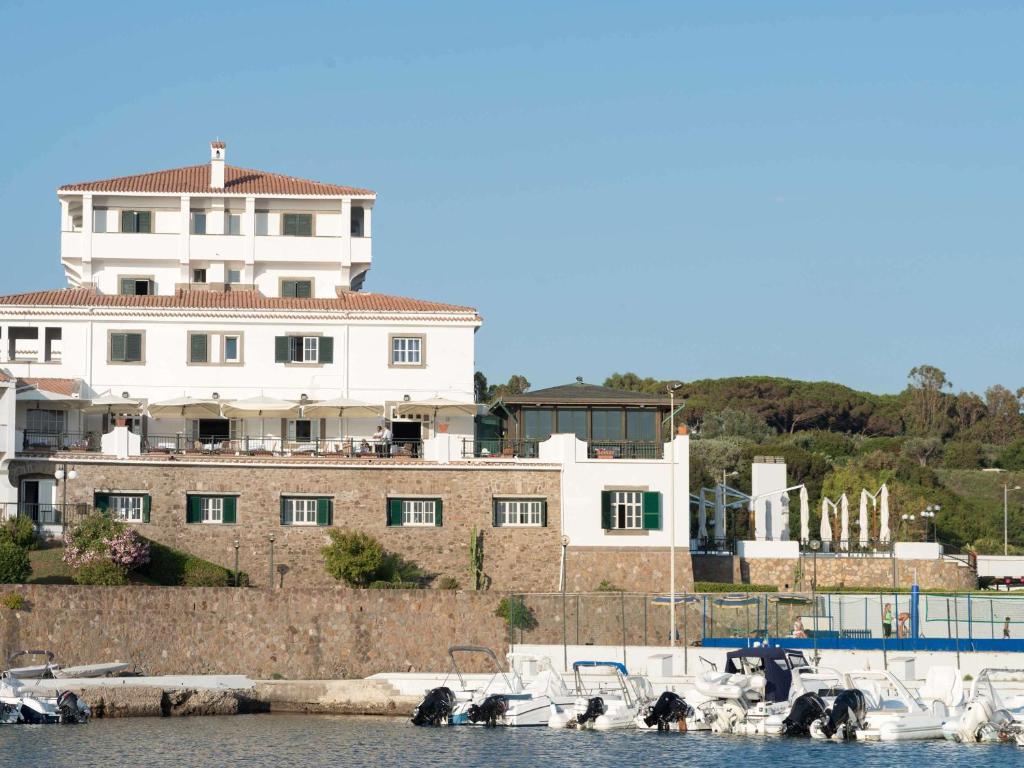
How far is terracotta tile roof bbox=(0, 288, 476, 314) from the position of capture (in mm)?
65562

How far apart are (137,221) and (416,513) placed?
61.8 ft

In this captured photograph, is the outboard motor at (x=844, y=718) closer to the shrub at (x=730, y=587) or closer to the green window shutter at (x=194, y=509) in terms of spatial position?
the shrub at (x=730, y=587)

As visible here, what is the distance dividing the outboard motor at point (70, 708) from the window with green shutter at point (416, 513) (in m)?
14.2

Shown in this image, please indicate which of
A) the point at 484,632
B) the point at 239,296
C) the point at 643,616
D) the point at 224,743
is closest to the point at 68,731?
the point at 224,743

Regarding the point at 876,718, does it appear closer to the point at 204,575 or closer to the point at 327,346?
the point at 204,575

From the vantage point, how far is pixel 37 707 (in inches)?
1924

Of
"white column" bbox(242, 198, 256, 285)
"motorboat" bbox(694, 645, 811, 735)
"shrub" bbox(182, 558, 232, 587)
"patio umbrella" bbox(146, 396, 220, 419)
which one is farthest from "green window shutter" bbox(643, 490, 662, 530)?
"white column" bbox(242, 198, 256, 285)

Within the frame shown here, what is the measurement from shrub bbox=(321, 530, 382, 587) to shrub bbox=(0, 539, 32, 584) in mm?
9878

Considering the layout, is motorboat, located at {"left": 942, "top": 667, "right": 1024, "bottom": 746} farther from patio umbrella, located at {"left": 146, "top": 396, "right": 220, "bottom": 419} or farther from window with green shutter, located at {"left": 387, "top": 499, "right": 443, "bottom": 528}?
patio umbrella, located at {"left": 146, "top": 396, "right": 220, "bottom": 419}

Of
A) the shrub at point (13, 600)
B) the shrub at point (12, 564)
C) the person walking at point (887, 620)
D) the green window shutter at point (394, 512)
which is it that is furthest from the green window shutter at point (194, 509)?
the person walking at point (887, 620)

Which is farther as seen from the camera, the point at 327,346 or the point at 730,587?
the point at 327,346

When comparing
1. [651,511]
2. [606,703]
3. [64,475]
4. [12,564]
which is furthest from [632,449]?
[12,564]

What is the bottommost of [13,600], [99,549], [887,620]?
[887,620]

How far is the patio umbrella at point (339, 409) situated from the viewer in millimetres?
62875
